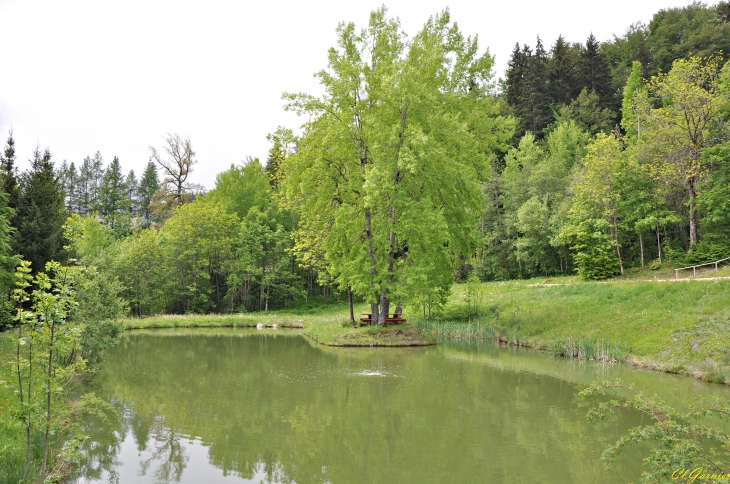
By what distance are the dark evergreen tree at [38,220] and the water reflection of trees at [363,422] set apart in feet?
41.2

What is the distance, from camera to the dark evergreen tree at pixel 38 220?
26828 millimetres

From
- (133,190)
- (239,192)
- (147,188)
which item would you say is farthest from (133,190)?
(239,192)

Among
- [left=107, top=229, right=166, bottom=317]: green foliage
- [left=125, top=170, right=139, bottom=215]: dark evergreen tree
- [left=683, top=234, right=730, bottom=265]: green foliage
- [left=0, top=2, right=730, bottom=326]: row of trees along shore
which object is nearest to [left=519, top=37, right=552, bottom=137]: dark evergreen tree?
[left=0, top=2, right=730, bottom=326]: row of trees along shore

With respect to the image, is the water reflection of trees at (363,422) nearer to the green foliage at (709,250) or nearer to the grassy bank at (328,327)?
the grassy bank at (328,327)

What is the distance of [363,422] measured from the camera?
10.9 m

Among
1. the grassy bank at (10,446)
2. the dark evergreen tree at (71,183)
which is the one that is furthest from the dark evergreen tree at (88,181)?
the grassy bank at (10,446)

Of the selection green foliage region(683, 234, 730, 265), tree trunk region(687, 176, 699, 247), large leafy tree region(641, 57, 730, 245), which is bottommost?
green foliage region(683, 234, 730, 265)

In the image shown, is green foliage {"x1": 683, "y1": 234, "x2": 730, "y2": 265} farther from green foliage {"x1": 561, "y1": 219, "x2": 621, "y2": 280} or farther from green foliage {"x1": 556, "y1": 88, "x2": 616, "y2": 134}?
green foliage {"x1": 556, "y1": 88, "x2": 616, "y2": 134}

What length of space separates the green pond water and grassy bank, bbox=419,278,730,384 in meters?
1.25

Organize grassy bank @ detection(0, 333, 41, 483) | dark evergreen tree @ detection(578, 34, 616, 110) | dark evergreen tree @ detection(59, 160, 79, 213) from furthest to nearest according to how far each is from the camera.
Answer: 1. dark evergreen tree @ detection(59, 160, 79, 213)
2. dark evergreen tree @ detection(578, 34, 616, 110)
3. grassy bank @ detection(0, 333, 41, 483)

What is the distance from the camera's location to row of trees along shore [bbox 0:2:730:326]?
2409cm

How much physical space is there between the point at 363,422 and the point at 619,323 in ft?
45.9

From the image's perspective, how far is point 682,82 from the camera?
3111 centimetres

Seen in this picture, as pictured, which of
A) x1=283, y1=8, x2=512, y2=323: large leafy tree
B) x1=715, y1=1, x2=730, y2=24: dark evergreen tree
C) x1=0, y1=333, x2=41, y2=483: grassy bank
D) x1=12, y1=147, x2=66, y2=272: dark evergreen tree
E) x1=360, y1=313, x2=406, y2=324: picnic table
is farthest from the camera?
x1=715, y1=1, x2=730, y2=24: dark evergreen tree
